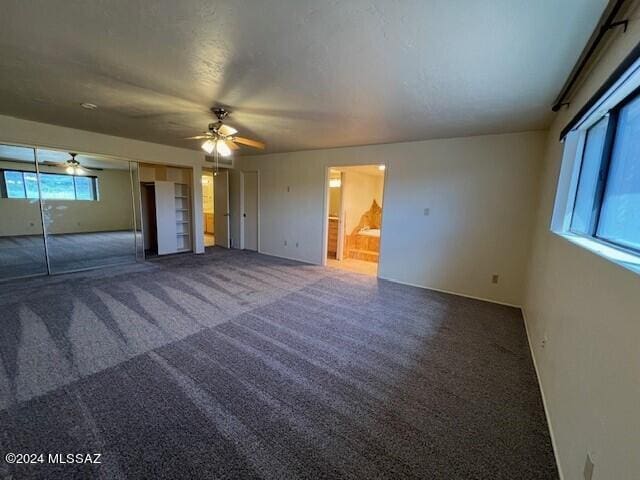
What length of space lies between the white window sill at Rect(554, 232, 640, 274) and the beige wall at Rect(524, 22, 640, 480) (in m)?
0.03

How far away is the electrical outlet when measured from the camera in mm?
1091

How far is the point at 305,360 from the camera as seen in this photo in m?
2.32

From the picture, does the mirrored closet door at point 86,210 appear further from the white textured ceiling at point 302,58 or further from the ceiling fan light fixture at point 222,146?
the ceiling fan light fixture at point 222,146

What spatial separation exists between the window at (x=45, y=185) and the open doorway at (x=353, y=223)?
17.1ft

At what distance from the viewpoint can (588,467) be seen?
1115mm

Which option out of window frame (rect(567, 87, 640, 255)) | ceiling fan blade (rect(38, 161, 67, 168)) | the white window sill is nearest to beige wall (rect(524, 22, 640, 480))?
the white window sill

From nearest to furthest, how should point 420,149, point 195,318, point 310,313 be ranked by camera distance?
point 195,318
point 310,313
point 420,149

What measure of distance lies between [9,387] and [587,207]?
4489mm

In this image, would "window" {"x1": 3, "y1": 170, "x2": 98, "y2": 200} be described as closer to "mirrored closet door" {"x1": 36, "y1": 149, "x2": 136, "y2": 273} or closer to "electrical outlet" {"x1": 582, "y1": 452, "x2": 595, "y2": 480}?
"mirrored closet door" {"x1": 36, "y1": 149, "x2": 136, "y2": 273}

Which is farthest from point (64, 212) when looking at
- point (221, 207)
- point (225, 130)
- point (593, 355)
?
point (593, 355)

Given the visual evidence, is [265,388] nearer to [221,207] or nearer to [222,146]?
[222,146]

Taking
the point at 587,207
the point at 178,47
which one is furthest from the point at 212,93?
the point at 587,207

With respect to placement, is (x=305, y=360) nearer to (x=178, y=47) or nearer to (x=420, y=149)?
(x=178, y=47)

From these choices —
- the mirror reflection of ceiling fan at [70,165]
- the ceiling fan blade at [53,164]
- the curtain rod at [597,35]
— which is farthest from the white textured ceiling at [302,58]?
the mirror reflection of ceiling fan at [70,165]
